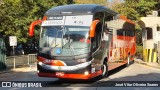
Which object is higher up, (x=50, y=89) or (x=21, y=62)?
(x=50, y=89)

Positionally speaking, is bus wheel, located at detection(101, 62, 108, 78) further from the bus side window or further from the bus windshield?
the bus windshield

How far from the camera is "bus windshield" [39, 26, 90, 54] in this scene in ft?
49.0

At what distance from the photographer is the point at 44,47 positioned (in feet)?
50.3

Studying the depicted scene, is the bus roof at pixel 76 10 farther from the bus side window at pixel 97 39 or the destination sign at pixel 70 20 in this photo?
the bus side window at pixel 97 39

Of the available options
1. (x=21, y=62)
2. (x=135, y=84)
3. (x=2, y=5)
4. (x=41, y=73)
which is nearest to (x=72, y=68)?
(x=41, y=73)

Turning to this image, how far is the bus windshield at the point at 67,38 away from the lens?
1494 centimetres

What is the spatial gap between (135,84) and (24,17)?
78.1ft

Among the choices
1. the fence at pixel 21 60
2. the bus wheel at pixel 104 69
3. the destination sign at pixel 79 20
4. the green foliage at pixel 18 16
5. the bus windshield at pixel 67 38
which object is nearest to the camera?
the bus windshield at pixel 67 38

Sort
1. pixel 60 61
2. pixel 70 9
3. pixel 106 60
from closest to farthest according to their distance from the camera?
pixel 60 61
pixel 70 9
pixel 106 60

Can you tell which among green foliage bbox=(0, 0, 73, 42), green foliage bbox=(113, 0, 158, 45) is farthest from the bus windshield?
green foliage bbox=(113, 0, 158, 45)

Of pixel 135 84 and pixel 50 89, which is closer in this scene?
pixel 50 89

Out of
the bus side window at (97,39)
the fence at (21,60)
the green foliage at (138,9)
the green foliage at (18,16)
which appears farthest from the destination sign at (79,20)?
the green foliage at (138,9)

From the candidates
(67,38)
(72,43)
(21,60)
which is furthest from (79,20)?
(21,60)

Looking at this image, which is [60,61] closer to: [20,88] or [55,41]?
[55,41]
